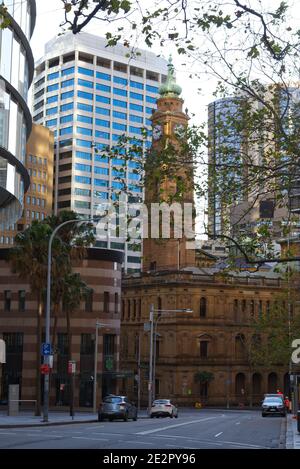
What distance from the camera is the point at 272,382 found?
95.4 metres

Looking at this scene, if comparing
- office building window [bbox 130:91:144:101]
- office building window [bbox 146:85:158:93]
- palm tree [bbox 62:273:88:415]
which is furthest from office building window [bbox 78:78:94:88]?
palm tree [bbox 62:273:88:415]

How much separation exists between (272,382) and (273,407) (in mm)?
41076

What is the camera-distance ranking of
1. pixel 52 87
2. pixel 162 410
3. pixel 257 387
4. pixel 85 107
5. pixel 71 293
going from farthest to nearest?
pixel 52 87 → pixel 85 107 → pixel 257 387 → pixel 162 410 → pixel 71 293

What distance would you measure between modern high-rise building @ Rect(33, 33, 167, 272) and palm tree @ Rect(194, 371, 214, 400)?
205 ft

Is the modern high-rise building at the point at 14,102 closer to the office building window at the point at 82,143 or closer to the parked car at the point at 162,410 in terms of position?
the parked car at the point at 162,410

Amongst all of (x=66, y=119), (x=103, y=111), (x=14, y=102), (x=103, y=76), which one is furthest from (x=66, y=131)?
(x=14, y=102)

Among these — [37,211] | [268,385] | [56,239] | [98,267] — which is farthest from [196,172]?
[37,211]

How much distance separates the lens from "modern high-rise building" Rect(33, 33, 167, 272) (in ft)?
495

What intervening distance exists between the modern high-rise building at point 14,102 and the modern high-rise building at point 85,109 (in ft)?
369

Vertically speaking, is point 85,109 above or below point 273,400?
above

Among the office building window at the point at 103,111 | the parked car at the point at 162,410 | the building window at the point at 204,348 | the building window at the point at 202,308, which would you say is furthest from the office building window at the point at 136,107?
the parked car at the point at 162,410

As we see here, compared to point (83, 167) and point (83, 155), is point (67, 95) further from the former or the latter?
Result: point (83, 167)

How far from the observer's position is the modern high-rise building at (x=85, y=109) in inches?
5940

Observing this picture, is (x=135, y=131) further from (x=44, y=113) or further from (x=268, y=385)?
(x=268, y=385)
